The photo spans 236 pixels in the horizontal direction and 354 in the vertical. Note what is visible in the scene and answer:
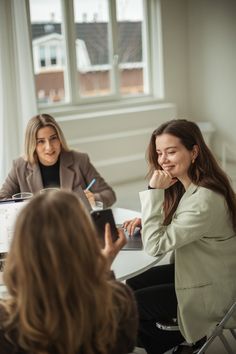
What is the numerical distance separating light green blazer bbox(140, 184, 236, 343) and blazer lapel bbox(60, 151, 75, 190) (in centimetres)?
88

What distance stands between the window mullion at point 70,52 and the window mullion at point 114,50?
0.45 m

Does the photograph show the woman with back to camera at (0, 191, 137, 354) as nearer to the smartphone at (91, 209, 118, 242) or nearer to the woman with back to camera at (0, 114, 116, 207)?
the smartphone at (91, 209, 118, 242)

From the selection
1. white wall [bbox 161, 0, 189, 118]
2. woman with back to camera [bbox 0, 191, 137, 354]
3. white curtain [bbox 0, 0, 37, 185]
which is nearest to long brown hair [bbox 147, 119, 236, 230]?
woman with back to camera [bbox 0, 191, 137, 354]

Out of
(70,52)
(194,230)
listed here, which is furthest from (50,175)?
(70,52)

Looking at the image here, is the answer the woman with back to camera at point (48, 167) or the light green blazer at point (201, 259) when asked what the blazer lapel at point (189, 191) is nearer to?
the light green blazer at point (201, 259)

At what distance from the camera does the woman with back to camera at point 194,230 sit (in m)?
1.76

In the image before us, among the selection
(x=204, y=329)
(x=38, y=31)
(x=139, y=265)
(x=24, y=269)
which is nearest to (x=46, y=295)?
(x=24, y=269)

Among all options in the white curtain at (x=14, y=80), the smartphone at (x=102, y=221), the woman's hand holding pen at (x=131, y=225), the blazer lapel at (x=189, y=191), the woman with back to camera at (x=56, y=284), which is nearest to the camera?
the woman with back to camera at (x=56, y=284)

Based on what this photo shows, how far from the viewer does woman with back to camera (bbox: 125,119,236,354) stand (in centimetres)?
176

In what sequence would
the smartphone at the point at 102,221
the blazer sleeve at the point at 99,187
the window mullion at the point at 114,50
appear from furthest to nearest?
the window mullion at the point at 114,50 → the blazer sleeve at the point at 99,187 → the smartphone at the point at 102,221

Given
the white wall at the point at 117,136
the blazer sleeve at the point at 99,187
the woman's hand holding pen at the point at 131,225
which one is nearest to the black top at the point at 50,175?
the blazer sleeve at the point at 99,187

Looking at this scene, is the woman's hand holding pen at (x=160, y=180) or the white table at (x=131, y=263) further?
the woman's hand holding pen at (x=160, y=180)

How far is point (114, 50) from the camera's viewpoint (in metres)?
5.16

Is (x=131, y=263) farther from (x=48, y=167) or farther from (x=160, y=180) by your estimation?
(x=48, y=167)
